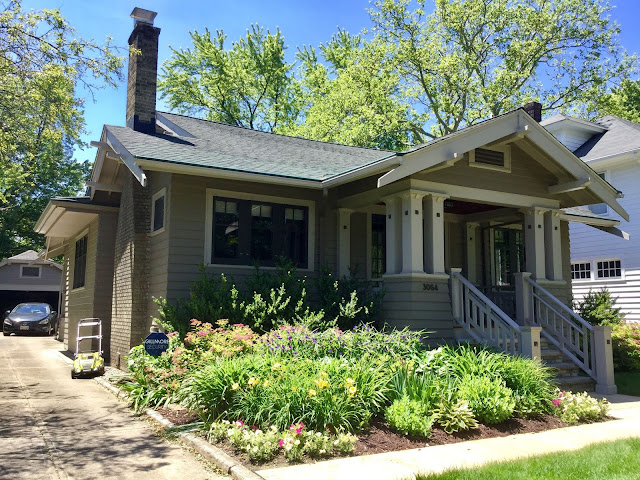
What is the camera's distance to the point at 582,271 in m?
22.2

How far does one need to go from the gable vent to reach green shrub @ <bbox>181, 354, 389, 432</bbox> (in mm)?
5841

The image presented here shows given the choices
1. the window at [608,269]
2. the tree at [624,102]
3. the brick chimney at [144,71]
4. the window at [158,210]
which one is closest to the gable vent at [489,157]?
the window at [158,210]

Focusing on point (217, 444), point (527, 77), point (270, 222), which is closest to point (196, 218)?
point (270, 222)

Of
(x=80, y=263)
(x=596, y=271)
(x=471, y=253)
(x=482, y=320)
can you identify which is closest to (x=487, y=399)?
(x=482, y=320)

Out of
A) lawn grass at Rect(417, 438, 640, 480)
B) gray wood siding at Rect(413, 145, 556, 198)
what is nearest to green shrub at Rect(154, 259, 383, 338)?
gray wood siding at Rect(413, 145, 556, 198)

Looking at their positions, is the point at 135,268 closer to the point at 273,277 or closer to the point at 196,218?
the point at 196,218

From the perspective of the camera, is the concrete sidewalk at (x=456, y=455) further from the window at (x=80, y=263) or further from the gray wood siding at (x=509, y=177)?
the window at (x=80, y=263)

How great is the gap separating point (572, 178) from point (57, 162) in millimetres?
37128

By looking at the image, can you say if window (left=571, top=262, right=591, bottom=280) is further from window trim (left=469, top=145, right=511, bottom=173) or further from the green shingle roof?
window trim (left=469, top=145, right=511, bottom=173)

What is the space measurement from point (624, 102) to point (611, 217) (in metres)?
18.4

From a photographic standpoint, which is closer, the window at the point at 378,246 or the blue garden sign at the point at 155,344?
the blue garden sign at the point at 155,344

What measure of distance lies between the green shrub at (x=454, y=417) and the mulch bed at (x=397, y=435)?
8 centimetres

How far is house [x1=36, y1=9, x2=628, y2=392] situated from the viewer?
1056 centimetres

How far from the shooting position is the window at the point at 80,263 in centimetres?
1720
